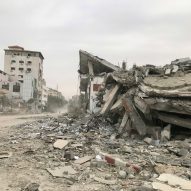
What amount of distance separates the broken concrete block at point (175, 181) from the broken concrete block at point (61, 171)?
1629 mm

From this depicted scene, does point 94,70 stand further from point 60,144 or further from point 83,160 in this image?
point 83,160

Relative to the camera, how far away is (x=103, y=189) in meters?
5.68

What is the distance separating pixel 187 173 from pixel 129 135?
415 cm

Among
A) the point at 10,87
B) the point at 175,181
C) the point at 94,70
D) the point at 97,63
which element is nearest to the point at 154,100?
the point at 175,181

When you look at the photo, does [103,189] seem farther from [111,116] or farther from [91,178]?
[111,116]

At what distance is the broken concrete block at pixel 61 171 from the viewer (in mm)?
6469

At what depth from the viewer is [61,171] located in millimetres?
6645

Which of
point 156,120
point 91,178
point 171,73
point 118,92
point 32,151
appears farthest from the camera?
point 118,92

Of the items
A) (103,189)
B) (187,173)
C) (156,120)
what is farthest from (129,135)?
(103,189)

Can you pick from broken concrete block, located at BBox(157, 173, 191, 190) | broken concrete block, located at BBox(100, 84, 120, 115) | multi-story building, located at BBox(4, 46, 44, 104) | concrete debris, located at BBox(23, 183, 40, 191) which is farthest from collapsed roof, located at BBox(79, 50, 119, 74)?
multi-story building, located at BBox(4, 46, 44, 104)

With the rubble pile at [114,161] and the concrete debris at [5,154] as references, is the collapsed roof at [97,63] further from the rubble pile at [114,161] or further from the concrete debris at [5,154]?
the concrete debris at [5,154]

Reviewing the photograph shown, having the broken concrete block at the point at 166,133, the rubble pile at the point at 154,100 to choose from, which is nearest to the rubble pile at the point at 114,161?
the broken concrete block at the point at 166,133

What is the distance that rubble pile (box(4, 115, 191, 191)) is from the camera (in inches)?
236

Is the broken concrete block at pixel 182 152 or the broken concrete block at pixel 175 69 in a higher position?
the broken concrete block at pixel 175 69
